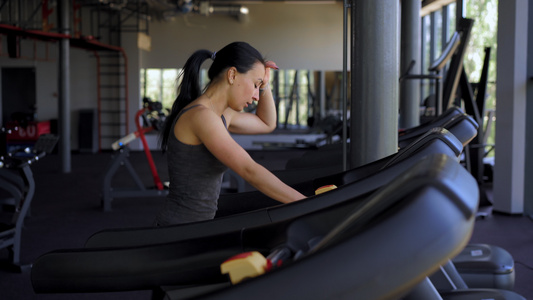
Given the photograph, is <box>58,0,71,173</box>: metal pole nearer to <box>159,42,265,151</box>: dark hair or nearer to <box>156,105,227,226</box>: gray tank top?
<box>159,42,265,151</box>: dark hair

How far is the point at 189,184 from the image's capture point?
2.23 metres

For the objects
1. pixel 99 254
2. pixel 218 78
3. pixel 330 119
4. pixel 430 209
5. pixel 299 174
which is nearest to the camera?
pixel 430 209

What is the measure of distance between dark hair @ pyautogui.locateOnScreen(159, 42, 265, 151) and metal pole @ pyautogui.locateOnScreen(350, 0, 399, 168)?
0.54 m

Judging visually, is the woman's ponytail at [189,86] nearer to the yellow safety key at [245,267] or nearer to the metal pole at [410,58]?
the yellow safety key at [245,267]

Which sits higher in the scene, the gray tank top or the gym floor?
the gray tank top

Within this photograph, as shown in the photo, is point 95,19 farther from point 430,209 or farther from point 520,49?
point 430,209

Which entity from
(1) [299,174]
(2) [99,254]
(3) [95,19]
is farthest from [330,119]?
(2) [99,254]

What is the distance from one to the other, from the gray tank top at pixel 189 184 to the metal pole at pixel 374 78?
71 cm

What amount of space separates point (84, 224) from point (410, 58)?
12.6 feet

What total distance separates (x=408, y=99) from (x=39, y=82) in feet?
39.2

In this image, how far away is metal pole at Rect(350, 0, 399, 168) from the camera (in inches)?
99.0

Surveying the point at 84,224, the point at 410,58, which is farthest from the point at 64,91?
the point at 410,58

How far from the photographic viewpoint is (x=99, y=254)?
122cm

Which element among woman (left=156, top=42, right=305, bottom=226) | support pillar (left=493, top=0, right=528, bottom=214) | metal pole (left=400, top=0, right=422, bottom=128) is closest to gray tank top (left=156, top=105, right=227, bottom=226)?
woman (left=156, top=42, right=305, bottom=226)
